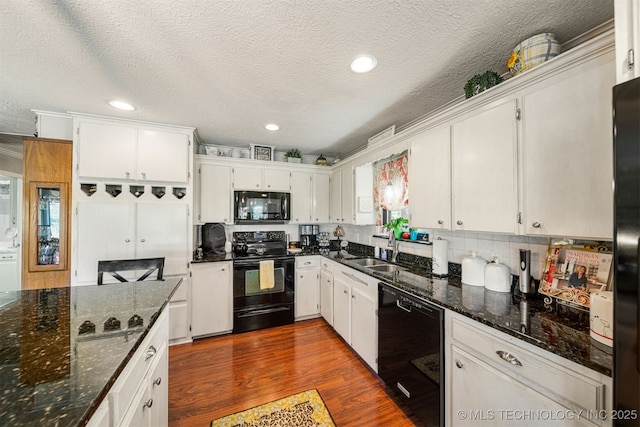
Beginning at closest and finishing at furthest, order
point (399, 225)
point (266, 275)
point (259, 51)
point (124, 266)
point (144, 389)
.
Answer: point (144, 389) → point (259, 51) → point (124, 266) → point (399, 225) → point (266, 275)

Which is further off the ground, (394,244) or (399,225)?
(399,225)

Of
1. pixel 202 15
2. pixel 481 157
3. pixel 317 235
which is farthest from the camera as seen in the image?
pixel 317 235

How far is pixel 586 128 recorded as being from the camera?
3.74 feet

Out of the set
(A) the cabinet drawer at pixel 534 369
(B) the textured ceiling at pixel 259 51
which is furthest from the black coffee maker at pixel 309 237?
(A) the cabinet drawer at pixel 534 369

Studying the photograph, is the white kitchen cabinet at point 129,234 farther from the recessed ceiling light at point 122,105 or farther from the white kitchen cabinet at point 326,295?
the white kitchen cabinet at point 326,295

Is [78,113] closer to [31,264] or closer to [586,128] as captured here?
[31,264]

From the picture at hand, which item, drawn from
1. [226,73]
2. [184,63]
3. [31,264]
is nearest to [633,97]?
[226,73]

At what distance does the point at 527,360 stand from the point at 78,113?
3.96 metres

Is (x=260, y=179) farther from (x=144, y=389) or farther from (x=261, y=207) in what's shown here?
(x=144, y=389)

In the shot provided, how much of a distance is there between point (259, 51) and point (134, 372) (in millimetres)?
1751

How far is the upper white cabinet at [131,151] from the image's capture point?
8.23 ft

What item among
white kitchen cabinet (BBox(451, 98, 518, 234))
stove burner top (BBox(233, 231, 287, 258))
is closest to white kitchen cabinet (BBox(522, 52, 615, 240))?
white kitchen cabinet (BBox(451, 98, 518, 234))

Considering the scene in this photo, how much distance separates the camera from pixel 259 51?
5.04 feet

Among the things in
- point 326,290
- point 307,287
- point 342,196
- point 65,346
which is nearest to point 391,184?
point 342,196
